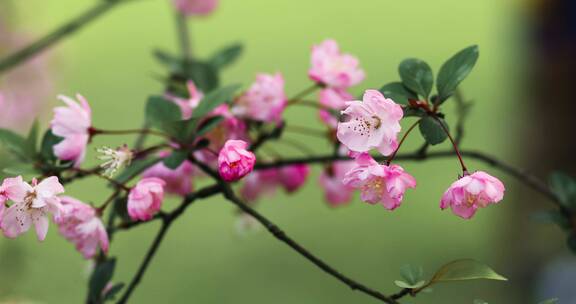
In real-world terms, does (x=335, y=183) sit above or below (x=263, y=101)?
below

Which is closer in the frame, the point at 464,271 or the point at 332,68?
the point at 464,271

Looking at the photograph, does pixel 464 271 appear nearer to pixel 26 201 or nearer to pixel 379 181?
pixel 379 181

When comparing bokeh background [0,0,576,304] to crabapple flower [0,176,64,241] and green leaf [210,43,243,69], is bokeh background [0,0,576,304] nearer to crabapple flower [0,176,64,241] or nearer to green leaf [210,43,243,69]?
green leaf [210,43,243,69]

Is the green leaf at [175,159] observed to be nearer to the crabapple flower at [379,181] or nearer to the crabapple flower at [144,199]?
the crabapple flower at [144,199]

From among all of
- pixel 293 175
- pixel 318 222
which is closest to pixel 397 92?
pixel 293 175

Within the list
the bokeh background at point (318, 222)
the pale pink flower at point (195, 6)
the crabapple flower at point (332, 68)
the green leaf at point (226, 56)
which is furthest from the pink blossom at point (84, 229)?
the pale pink flower at point (195, 6)

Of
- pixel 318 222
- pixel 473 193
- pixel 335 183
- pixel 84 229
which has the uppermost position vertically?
pixel 473 193

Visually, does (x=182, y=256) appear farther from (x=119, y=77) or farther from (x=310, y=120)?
(x=119, y=77)

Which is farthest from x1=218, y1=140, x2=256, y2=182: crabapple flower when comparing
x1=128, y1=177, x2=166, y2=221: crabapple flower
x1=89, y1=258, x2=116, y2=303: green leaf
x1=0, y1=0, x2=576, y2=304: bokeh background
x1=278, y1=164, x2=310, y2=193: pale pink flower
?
x1=0, y1=0, x2=576, y2=304: bokeh background
